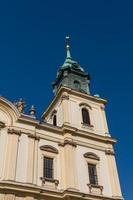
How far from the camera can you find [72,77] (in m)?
35.5

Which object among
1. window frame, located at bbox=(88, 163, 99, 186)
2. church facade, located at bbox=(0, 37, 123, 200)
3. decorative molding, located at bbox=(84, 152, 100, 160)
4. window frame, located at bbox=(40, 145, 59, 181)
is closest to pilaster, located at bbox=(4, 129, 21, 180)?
church facade, located at bbox=(0, 37, 123, 200)

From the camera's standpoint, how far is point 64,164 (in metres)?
24.0

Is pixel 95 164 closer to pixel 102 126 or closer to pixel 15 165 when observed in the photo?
pixel 102 126

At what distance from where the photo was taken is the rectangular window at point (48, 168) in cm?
2308

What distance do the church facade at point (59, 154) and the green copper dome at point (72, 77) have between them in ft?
10.7

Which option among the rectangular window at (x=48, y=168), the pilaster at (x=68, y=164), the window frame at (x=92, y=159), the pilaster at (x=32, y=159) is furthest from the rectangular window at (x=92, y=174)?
the pilaster at (x=32, y=159)

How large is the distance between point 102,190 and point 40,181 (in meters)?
5.81

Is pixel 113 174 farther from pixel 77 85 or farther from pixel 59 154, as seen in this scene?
pixel 77 85

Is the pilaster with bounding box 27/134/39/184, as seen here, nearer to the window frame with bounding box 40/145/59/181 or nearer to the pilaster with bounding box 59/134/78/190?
the window frame with bounding box 40/145/59/181

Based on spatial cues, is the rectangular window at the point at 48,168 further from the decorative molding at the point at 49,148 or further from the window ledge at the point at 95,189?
the window ledge at the point at 95,189

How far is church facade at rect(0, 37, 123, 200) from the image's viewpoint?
70.5ft

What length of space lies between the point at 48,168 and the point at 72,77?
14934 mm

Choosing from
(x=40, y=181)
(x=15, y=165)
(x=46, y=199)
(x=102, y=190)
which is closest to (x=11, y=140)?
(x=15, y=165)

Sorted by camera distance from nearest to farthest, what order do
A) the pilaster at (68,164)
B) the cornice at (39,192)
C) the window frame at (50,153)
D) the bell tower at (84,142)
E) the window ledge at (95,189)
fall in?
the cornice at (39,192) < the pilaster at (68,164) < the window frame at (50,153) < the window ledge at (95,189) < the bell tower at (84,142)
